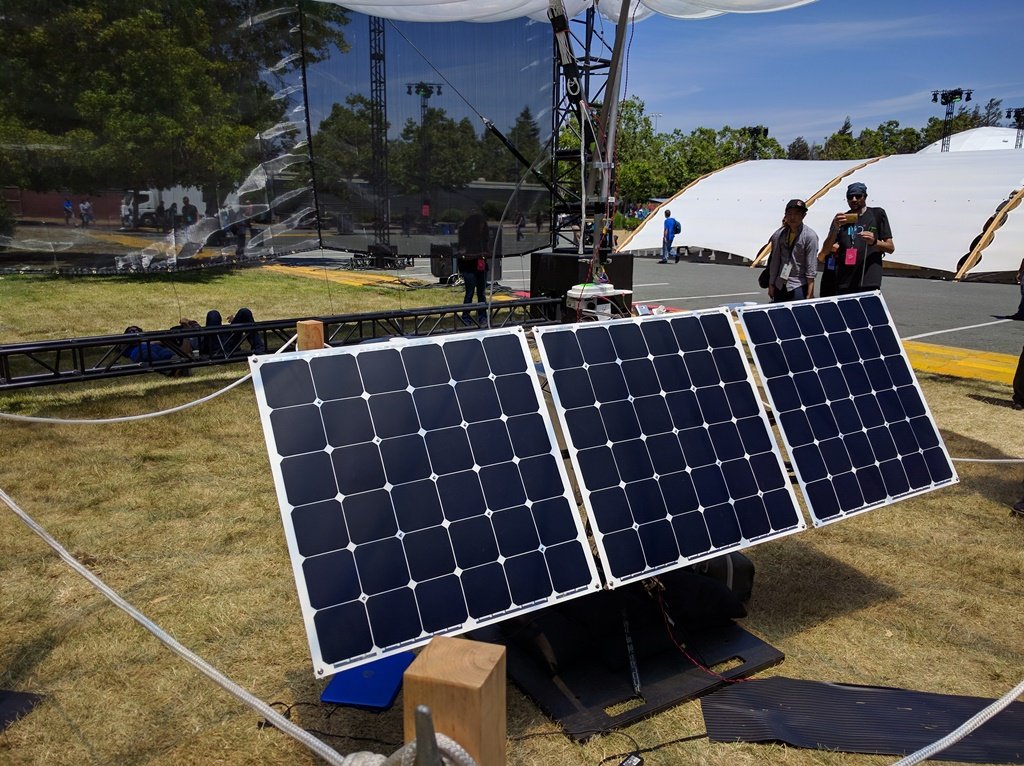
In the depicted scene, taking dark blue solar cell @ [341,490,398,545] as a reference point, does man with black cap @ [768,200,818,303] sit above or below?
above

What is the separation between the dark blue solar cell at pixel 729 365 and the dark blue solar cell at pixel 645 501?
912 millimetres

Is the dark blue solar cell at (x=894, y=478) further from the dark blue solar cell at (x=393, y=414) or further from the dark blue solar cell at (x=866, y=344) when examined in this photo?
the dark blue solar cell at (x=393, y=414)

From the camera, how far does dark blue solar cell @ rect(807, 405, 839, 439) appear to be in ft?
13.9

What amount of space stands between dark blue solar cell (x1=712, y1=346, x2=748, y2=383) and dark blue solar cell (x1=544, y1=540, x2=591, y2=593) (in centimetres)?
146

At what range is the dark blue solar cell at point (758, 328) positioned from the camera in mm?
4367

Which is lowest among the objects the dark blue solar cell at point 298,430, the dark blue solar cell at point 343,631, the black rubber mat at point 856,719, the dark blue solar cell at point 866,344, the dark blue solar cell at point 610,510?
the black rubber mat at point 856,719

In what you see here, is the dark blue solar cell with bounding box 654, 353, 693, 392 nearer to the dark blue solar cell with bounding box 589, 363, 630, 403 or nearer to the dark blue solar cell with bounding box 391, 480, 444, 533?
the dark blue solar cell with bounding box 589, 363, 630, 403

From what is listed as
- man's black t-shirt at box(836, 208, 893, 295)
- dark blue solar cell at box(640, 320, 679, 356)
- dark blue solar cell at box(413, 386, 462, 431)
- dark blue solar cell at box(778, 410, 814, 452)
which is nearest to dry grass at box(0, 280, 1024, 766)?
dark blue solar cell at box(778, 410, 814, 452)

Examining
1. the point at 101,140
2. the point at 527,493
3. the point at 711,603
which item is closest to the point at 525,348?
the point at 527,493

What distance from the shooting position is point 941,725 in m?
3.37

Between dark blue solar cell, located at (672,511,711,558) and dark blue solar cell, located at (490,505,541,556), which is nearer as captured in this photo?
dark blue solar cell, located at (490,505,541,556)

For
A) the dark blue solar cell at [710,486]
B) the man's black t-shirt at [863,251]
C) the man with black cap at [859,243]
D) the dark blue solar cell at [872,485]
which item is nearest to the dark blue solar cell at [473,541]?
the dark blue solar cell at [710,486]

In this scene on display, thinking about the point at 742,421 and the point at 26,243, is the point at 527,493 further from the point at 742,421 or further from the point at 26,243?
the point at 26,243

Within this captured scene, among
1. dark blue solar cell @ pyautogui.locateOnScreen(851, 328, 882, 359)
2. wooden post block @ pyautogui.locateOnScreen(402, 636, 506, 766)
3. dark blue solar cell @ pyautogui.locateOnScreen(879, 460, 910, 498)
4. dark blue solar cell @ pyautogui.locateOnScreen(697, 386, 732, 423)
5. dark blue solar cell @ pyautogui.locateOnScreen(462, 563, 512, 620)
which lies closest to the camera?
wooden post block @ pyautogui.locateOnScreen(402, 636, 506, 766)
